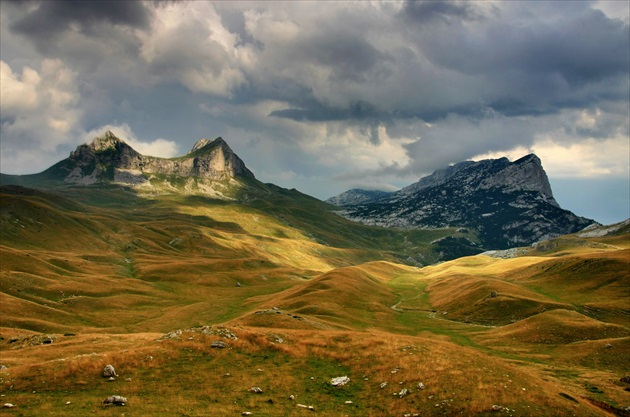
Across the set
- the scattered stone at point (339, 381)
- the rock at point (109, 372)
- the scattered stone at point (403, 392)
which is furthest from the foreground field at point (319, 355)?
the rock at point (109, 372)

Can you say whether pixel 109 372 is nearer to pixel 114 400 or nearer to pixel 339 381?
pixel 114 400

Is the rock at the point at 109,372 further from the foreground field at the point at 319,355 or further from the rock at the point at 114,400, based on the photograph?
the rock at the point at 114,400

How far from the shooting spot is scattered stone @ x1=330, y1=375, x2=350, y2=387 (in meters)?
39.2

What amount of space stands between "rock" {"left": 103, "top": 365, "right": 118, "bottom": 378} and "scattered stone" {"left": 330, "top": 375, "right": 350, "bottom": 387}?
20.3m

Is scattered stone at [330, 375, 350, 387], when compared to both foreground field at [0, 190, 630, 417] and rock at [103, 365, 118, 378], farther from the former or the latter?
rock at [103, 365, 118, 378]

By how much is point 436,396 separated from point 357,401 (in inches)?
268

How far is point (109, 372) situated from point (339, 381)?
2143 cm

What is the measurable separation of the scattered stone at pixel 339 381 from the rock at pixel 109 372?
2033 centimetres

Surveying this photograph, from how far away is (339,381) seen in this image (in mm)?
39656

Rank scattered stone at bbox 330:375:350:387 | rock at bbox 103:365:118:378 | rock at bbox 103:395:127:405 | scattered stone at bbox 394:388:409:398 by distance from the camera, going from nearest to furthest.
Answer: rock at bbox 103:395:127:405 → scattered stone at bbox 394:388:409:398 → rock at bbox 103:365:118:378 → scattered stone at bbox 330:375:350:387

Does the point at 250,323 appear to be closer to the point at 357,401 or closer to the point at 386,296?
the point at 357,401

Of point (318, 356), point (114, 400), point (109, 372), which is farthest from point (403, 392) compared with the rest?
point (109, 372)

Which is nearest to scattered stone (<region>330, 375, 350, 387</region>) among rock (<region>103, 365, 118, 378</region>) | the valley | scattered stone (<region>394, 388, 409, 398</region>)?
the valley

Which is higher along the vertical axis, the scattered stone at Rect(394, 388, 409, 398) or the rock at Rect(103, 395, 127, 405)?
the rock at Rect(103, 395, 127, 405)
